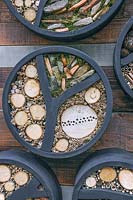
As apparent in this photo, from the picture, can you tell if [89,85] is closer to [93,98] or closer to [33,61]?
[93,98]

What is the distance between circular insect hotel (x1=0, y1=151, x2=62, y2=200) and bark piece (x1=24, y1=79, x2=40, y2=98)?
0.21 m

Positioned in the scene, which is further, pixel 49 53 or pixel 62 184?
pixel 62 184

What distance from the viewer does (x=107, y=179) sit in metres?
1.33

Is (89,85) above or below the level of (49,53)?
below

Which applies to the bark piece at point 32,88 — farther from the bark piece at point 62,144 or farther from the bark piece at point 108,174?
the bark piece at point 108,174

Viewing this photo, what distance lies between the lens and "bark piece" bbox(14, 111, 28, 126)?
1388 mm

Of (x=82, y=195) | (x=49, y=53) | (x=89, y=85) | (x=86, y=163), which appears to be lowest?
(x=82, y=195)

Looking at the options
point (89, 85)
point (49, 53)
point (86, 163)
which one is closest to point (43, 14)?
point (49, 53)

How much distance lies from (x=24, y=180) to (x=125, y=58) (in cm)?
50

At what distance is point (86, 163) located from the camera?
4.54 ft

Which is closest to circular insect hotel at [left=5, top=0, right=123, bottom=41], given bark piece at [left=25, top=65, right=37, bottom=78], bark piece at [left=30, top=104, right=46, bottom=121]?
bark piece at [left=25, top=65, right=37, bottom=78]

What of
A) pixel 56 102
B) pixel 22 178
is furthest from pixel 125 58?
pixel 22 178

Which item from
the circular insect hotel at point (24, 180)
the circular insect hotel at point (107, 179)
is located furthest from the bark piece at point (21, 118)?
the circular insect hotel at point (107, 179)

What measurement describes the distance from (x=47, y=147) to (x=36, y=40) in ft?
1.26
